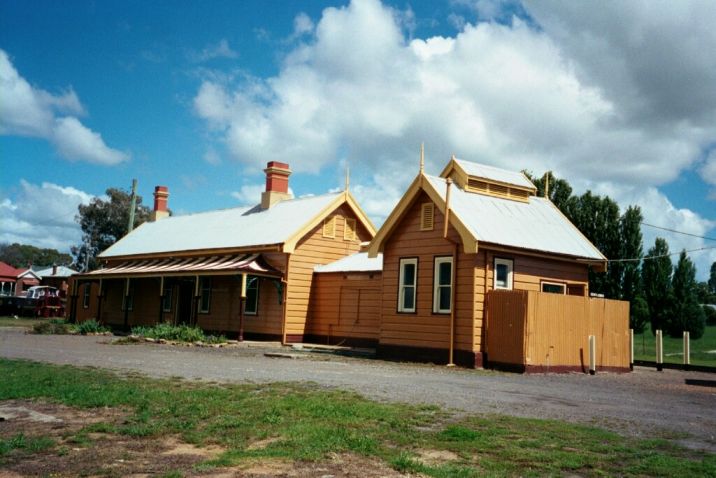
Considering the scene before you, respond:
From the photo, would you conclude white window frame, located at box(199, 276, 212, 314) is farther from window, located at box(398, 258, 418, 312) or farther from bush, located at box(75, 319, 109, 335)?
window, located at box(398, 258, 418, 312)

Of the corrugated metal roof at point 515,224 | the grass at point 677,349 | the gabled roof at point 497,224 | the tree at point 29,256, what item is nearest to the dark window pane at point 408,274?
the gabled roof at point 497,224

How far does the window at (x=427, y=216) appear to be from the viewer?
21047mm

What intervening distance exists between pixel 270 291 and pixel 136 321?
11949 millimetres

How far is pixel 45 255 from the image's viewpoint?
135375mm

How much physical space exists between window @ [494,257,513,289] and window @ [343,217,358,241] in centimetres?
1150

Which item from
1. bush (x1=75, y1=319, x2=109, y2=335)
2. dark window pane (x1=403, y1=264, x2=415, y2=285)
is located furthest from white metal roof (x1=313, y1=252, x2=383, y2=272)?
bush (x1=75, y1=319, x2=109, y2=335)

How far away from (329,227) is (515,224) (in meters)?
10.3

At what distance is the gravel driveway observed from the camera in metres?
10.0

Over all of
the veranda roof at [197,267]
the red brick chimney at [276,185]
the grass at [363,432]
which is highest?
the red brick chimney at [276,185]

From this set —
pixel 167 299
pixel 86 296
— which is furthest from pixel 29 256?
pixel 167 299

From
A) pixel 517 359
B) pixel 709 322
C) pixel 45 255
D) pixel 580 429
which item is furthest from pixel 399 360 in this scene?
pixel 45 255

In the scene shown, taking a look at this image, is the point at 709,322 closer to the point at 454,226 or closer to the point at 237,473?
the point at 454,226

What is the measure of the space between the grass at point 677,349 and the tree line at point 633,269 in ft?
3.99

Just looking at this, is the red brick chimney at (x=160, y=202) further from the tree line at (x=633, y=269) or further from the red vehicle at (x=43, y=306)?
the tree line at (x=633, y=269)
